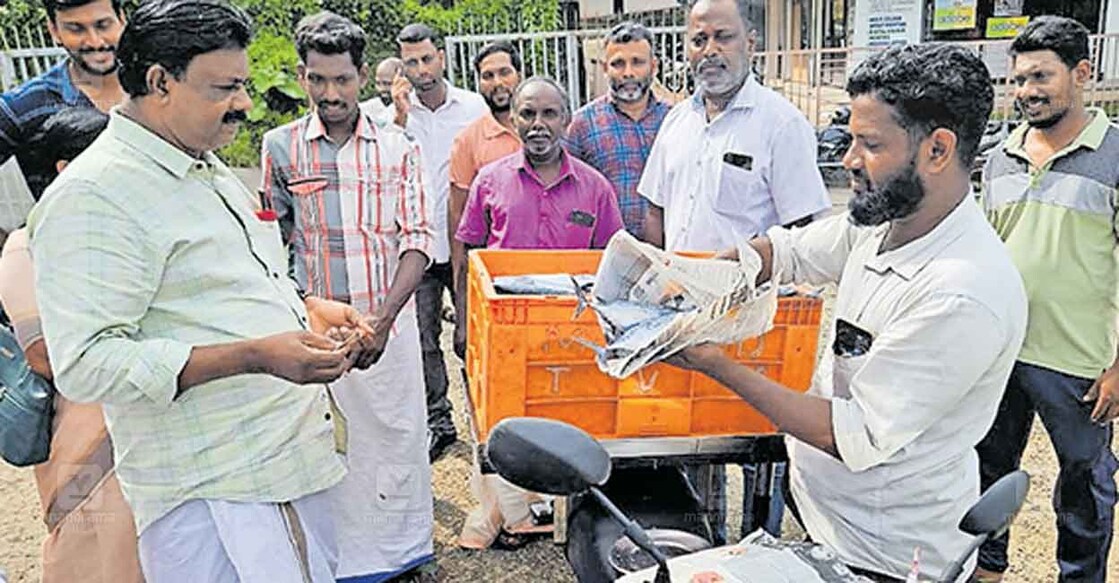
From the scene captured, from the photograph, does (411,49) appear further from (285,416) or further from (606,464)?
(606,464)

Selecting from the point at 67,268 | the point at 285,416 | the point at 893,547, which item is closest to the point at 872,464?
the point at 893,547

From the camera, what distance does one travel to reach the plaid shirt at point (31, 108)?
9.81ft

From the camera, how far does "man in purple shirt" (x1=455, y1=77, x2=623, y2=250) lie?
11.7ft

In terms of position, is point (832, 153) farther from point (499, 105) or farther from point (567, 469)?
point (567, 469)

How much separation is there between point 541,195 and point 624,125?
31.0 inches

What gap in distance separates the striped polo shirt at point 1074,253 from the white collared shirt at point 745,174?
75 centimetres

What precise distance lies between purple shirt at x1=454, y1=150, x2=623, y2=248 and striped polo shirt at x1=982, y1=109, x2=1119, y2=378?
156 cm

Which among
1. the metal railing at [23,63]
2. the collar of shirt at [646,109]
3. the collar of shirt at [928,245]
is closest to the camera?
the collar of shirt at [928,245]

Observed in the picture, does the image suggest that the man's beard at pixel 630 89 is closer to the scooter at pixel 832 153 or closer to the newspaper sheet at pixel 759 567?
the newspaper sheet at pixel 759 567

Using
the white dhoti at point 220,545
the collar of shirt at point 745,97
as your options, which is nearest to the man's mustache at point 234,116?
the white dhoti at point 220,545

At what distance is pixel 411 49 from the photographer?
5020mm

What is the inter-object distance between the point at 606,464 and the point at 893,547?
80cm

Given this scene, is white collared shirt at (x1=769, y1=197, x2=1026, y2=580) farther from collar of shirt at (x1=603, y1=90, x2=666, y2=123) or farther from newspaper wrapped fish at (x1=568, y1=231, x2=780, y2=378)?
collar of shirt at (x1=603, y1=90, x2=666, y2=123)

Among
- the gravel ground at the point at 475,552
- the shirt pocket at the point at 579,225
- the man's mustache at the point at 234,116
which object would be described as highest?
the man's mustache at the point at 234,116
